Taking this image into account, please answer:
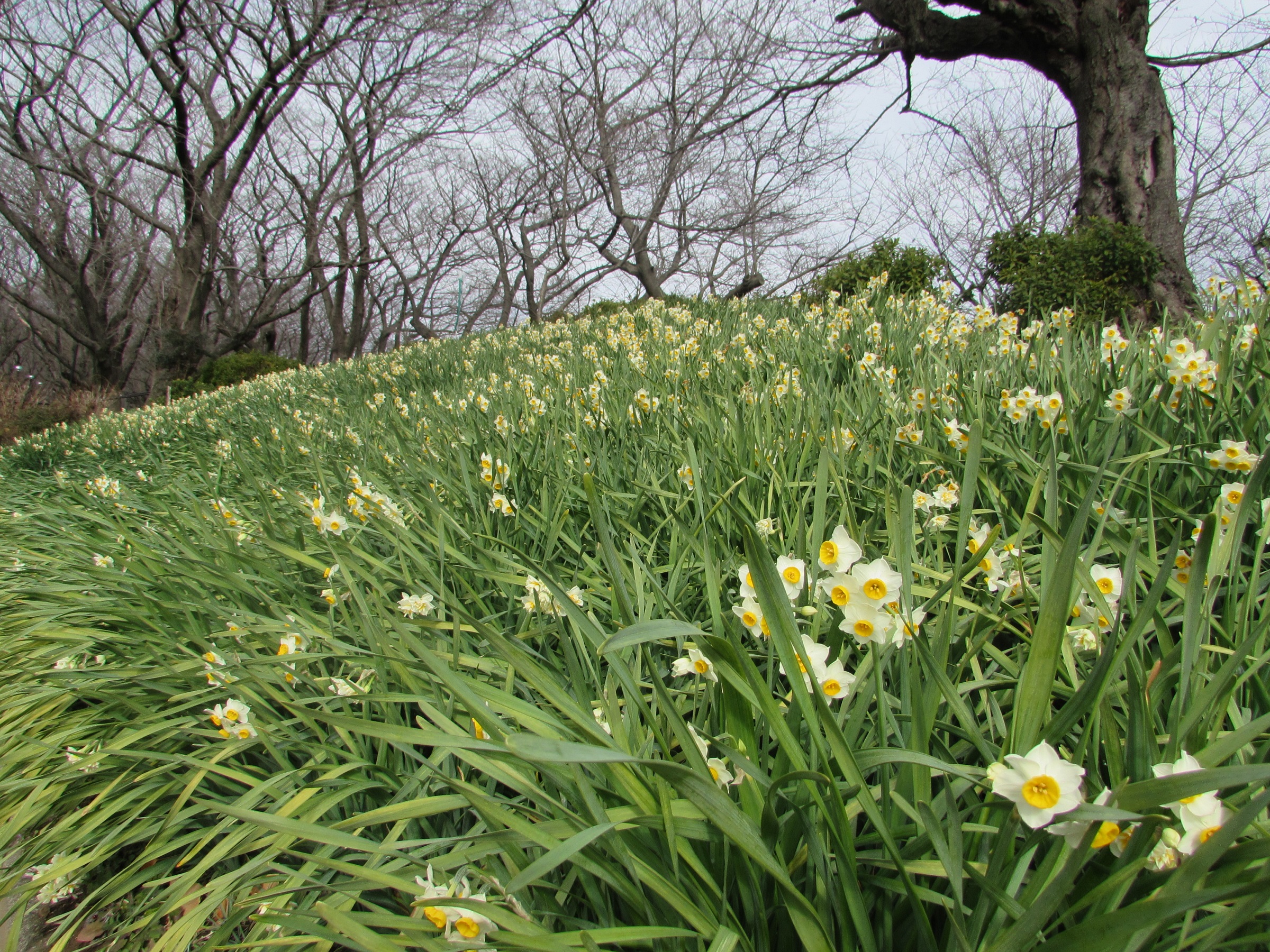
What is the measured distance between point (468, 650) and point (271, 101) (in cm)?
1874

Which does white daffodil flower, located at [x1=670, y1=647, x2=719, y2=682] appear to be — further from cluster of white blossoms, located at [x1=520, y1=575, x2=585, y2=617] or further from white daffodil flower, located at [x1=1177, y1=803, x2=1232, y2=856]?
white daffodil flower, located at [x1=1177, y1=803, x2=1232, y2=856]

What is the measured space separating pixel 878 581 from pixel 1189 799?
346mm

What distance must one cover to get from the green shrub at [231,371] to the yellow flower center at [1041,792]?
14625 mm

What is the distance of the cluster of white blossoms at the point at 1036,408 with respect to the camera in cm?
161

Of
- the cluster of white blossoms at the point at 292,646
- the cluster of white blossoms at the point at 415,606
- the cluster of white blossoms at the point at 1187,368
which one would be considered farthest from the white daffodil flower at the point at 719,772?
the cluster of white blossoms at the point at 1187,368

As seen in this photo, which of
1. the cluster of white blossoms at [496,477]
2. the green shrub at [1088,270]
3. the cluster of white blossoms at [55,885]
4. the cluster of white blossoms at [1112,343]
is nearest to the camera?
the cluster of white blossoms at [55,885]

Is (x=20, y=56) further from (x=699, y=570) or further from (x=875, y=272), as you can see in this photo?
(x=699, y=570)

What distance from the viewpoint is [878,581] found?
82 centimetres

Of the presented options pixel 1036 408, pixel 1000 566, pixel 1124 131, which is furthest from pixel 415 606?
pixel 1124 131

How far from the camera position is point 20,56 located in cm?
1407

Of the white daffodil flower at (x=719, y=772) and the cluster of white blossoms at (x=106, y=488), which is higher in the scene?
the cluster of white blossoms at (x=106, y=488)

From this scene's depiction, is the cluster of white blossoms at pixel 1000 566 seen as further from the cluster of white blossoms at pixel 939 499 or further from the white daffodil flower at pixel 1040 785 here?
the white daffodil flower at pixel 1040 785

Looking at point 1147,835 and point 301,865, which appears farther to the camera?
point 301,865

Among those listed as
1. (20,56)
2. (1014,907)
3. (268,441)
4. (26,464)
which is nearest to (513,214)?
(20,56)
